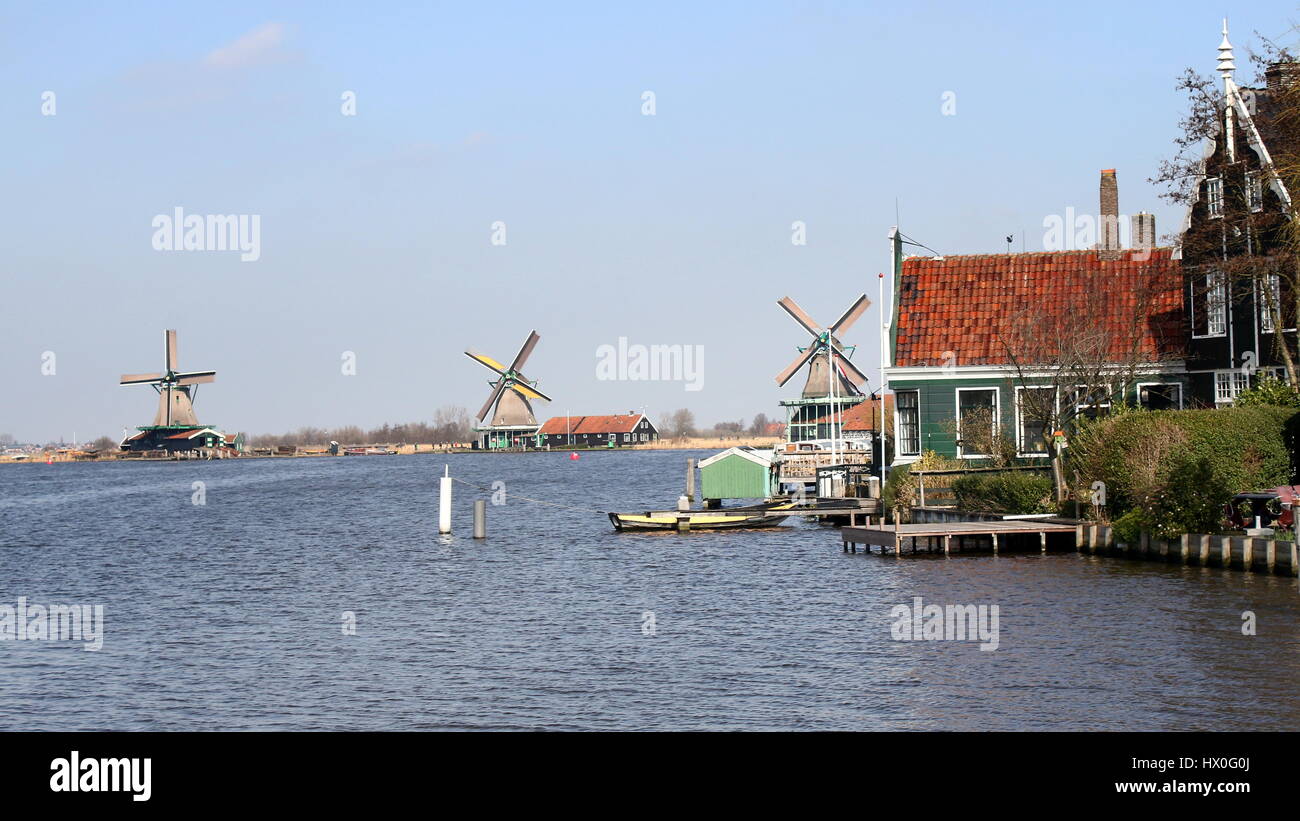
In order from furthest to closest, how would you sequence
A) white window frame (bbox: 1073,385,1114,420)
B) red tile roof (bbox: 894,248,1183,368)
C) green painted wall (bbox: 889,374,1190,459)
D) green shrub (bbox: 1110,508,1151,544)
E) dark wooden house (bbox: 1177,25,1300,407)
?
green painted wall (bbox: 889,374,1190,459), red tile roof (bbox: 894,248,1183,368), white window frame (bbox: 1073,385,1114,420), dark wooden house (bbox: 1177,25,1300,407), green shrub (bbox: 1110,508,1151,544)

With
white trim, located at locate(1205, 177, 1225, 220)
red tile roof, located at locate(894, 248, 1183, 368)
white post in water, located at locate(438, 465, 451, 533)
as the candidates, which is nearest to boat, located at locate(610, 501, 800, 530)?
white post in water, located at locate(438, 465, 451, 533)

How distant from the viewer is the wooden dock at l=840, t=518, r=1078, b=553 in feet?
135

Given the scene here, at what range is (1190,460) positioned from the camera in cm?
3534

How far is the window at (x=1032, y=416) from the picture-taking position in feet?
155

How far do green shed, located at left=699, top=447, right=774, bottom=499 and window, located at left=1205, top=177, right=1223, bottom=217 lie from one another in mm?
26889

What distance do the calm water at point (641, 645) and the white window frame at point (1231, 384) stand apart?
11.7 m

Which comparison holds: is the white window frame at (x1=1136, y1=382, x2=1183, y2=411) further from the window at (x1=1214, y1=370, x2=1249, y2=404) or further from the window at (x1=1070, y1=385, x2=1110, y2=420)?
the window at (x1=1214, y1=370, x2=1249, y2=404)

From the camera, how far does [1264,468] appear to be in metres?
37.5

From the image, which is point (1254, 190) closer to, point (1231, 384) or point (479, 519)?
point (1231, 384)

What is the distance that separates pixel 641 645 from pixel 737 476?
4034 centimetres

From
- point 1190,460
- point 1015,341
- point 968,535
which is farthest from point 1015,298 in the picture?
point 1190,460

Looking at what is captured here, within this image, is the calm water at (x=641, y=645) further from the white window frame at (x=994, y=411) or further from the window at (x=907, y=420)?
the white window frame at (x=994, y=411)

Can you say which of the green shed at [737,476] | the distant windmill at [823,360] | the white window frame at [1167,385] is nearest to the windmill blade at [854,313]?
the distant windmill at [823,360]
